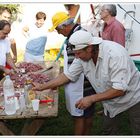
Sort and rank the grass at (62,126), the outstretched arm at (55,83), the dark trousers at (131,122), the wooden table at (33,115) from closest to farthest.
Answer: the wooden table at (33,115) → the dark trousers at (131,122) → the outstretched arm at (55,83) → the grass at (62,126)

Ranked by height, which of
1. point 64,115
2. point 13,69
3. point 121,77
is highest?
point 121,77

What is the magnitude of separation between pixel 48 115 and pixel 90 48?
759mm

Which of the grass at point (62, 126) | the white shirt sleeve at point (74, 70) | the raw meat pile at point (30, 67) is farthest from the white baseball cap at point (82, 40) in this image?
the raw meat pile at point (30, 67)

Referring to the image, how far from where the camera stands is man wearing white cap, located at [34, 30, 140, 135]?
10.9 feet

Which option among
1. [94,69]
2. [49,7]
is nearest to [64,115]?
[94,69]

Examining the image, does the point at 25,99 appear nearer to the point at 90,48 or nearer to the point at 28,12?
the point at 90,48

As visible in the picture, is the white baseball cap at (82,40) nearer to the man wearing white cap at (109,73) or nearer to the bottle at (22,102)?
the man wearing white cap at (109,73)

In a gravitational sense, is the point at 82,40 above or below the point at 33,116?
above

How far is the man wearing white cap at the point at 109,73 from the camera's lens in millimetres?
3328

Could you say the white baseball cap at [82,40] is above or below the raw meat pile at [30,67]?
above

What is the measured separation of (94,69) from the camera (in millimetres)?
3555

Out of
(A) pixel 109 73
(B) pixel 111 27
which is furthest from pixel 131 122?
(B) pixel 111 27

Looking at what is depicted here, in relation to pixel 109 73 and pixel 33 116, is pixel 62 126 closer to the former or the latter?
pixel 33 116

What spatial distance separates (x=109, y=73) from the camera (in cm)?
343
